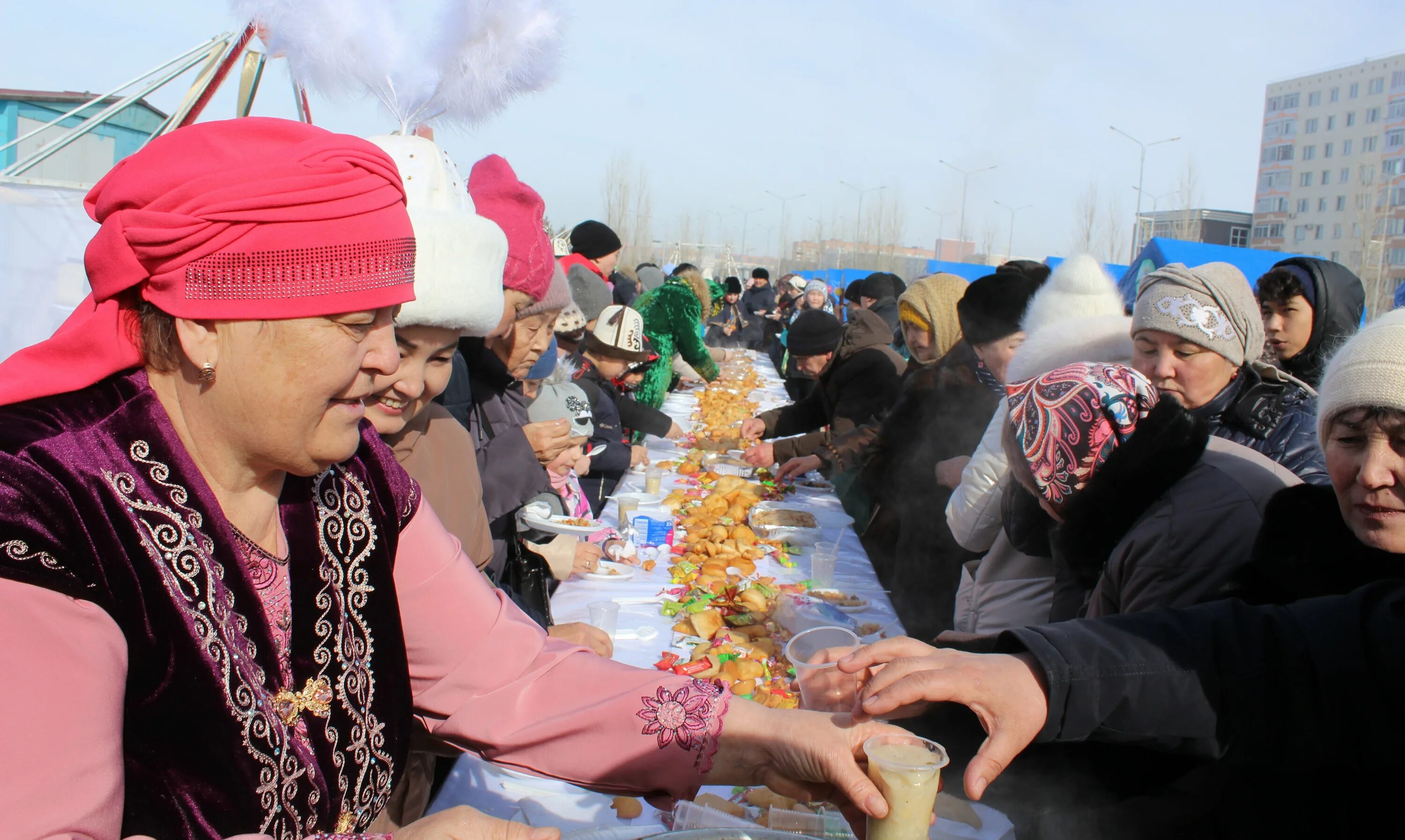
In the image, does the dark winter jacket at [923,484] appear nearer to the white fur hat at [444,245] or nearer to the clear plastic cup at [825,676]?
the clear plastic cup at [825,676]

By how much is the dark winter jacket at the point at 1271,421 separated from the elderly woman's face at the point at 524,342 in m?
2.19

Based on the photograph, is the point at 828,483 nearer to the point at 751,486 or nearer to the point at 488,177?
the point at 751,486

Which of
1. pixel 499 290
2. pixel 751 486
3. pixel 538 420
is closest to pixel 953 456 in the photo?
pixel 751 486

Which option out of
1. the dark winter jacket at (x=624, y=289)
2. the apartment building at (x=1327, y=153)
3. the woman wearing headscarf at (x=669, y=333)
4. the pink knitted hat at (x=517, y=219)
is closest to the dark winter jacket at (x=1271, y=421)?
the pink knitted hat at (x=517, y=219)

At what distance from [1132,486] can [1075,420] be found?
0.63ft

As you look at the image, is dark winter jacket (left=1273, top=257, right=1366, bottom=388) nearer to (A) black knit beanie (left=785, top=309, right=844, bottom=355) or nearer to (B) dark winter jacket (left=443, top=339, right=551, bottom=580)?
(A) black knit beanie (left=785, top=309, right=844, bottom=355)

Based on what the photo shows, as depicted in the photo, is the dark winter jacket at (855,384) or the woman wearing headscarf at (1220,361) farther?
the dark winter jacket at (855,384)

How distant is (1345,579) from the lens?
1603 millimetres

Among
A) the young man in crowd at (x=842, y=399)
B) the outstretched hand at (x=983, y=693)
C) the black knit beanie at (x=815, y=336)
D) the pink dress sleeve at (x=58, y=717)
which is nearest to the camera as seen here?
the pink dress sleeve at (x=58, y=717)

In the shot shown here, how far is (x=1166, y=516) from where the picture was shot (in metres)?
1.77

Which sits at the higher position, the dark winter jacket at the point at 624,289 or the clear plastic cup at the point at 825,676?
the dark winter jacket at the point at 624,289

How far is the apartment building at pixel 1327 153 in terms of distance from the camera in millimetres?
43344

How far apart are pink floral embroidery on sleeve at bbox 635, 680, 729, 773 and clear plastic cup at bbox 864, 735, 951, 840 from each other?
13.7 inches

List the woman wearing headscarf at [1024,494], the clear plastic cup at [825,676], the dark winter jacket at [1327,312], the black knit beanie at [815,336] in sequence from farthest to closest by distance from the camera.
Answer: the black knit beanie at [815,336]
the dark winter jacket at [1327,312]
the woman wearing headscarf at [1024,494]
the clear plastic cup at [825,676]
